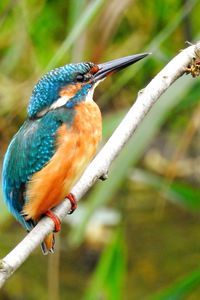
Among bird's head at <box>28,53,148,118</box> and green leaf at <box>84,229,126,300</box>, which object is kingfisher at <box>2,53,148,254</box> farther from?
green leaf at <box>84,229,126,300</box>

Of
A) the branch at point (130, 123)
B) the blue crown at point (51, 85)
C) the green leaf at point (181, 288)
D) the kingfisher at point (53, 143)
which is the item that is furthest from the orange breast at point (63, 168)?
the green leaf at point (181, 288)

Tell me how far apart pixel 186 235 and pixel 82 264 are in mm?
729

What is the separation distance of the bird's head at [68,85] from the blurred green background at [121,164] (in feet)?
2.54

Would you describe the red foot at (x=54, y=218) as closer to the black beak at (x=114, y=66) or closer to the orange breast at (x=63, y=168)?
the orange breast at (x=63, y=168)

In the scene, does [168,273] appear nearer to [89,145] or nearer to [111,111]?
[111,111]

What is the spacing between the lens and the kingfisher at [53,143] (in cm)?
337

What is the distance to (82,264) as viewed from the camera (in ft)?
21.3

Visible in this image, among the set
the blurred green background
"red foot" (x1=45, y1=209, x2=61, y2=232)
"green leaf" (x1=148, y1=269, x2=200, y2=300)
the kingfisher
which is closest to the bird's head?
the kingfisher

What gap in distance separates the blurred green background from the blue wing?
37.4 inches

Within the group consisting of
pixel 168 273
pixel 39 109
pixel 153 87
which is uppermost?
pixel 168 273

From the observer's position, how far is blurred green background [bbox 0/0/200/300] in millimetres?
4539

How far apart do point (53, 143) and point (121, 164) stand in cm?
107

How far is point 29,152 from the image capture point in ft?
11.2

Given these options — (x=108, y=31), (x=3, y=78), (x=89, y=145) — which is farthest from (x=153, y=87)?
(x=3, y=78)
